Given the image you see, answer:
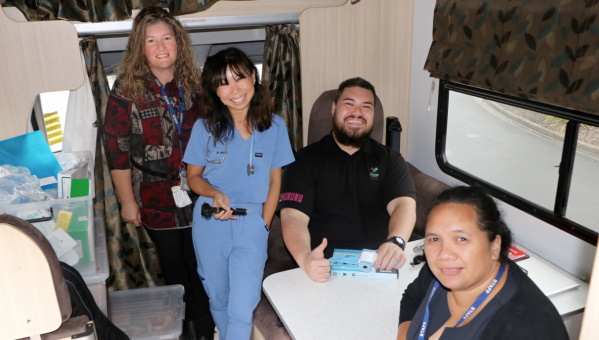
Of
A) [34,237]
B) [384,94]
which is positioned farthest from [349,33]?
[34,237]

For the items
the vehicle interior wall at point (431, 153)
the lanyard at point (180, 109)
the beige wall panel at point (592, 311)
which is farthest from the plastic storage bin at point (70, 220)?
the vehicle interior wall at point (431, 153)

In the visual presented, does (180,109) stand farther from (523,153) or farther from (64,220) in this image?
(523,153)

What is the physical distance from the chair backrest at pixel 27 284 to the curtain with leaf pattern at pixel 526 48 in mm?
2202

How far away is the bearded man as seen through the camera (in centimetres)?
298

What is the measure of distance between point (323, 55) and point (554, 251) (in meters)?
1.98

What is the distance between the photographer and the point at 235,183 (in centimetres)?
276

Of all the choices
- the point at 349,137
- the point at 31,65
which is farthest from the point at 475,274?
the point at 31,65

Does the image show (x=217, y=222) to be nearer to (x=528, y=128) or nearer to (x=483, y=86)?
(x=483, y=86)

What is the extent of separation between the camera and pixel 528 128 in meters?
20.2

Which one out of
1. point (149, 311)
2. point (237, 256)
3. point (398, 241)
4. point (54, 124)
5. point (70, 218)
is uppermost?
point (54, 124)

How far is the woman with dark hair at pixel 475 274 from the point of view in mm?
1538

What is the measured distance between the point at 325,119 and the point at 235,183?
918 millimetres

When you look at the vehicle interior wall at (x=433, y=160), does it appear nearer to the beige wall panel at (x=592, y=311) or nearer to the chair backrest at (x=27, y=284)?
the beige wall panel at (x=592, y=311)

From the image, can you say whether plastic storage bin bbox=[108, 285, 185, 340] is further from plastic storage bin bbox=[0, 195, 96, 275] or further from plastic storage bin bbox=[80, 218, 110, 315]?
plastic storage bin bbox=[0, 195, 96, 275]
